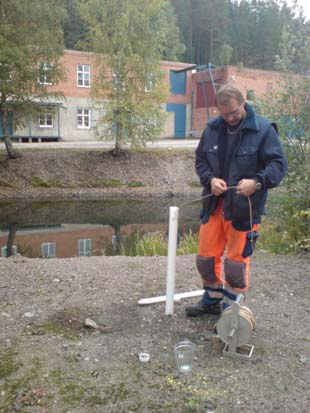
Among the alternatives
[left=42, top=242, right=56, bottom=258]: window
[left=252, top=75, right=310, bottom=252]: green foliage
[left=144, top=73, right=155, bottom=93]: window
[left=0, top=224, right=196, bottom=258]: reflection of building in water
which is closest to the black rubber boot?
[left=252, top=75, right=310, bottom=252]: green foliage

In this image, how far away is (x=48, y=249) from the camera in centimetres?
1173

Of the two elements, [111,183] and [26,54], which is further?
[111,183]

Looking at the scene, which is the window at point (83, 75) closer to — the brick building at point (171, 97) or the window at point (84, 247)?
the brick building at point (171, 97)

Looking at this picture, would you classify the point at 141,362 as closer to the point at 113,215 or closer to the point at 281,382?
the point at 281,382

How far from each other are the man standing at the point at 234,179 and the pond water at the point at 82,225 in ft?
20.6

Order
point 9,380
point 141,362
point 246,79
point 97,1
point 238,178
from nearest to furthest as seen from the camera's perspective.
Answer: point 9,380, point 141,362, point 238,178, point 97,1, point 246,79

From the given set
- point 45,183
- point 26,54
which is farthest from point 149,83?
point 45,183

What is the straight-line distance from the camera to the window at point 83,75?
1485 inches

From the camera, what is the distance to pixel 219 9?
67.2m

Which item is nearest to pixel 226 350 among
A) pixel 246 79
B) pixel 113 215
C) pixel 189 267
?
pixel 189 267

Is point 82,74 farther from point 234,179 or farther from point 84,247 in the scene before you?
point 234,179

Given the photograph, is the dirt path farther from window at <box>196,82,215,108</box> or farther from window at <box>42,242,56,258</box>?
window at <box>196,82,215,108</box>

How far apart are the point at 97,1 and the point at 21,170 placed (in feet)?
32.5

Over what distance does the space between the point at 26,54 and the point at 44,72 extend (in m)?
1.34
